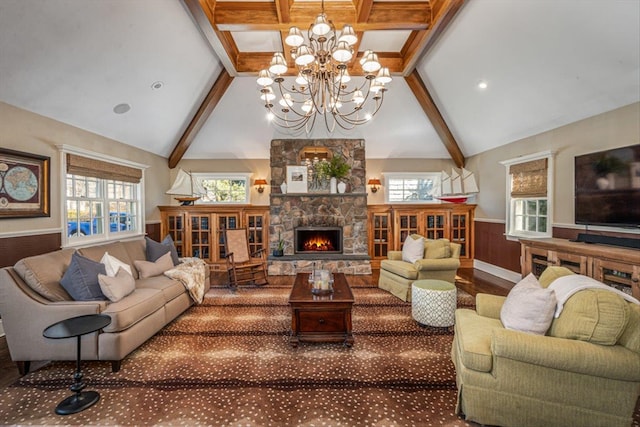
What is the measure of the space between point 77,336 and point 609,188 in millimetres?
5548

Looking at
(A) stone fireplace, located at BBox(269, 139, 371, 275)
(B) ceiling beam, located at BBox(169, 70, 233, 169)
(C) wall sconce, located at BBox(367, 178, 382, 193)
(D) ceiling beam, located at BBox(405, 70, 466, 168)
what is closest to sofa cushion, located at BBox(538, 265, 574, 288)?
(A) stone fireplace, located at BBox(269, 139, 371, 275)

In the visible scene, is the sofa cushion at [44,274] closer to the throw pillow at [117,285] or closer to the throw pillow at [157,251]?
the throw pillow at [117,285]

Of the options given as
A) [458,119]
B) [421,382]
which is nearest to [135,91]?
[421,382]

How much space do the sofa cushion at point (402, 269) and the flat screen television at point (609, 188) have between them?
2277 millimetres

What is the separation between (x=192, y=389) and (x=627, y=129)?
540cm

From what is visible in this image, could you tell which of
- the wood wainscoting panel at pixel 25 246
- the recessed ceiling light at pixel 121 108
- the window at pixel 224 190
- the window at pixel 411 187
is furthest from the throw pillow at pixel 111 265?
the window at pixel 411 187

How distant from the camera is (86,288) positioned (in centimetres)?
285

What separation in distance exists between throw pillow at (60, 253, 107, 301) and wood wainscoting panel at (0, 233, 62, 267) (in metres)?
1.12

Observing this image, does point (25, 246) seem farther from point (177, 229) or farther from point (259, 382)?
point (259, 382)

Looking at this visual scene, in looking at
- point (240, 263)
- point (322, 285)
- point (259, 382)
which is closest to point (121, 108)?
point (240, 263)

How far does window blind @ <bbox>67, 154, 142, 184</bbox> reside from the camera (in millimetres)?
4246

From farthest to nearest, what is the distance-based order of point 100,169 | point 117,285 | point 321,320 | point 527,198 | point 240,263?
1. point 240,263
2. point 527,198
3. point 100,169
4. point 321,320
5. point 117,285

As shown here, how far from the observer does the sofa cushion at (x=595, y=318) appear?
182 centimetres

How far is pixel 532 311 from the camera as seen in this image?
2066 mm
